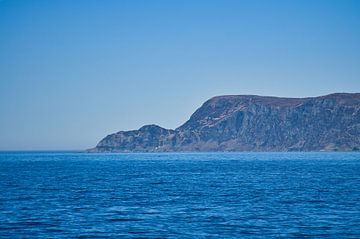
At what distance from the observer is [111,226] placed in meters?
40.1

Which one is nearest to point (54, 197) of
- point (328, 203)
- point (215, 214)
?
point (215, 214)

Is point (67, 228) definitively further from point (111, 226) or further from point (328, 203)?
point (328, 203)

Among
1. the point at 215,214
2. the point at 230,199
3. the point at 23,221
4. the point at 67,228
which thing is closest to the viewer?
the point at 67,228

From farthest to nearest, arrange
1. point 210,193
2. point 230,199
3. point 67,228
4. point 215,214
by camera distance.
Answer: point 210,193, point 230,199, point 215,214, point 67,228

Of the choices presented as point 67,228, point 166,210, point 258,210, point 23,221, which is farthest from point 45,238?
point 258,210

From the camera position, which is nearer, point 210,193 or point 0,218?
point 0,218

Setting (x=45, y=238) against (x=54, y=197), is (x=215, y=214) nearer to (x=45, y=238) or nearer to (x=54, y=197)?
(x=45, y=238)

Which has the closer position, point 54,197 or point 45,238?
point 45,238

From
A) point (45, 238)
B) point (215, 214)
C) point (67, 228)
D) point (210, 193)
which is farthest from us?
point (210, 193)

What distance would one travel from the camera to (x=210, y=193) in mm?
64688

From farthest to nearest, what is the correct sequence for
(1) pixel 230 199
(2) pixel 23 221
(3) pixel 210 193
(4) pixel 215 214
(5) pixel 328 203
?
(3) pixel 210 193 < (1) pixel 230 199 < (5) pixel 328 203 < (4) pixel 215 214 < (2) pixel 23 221

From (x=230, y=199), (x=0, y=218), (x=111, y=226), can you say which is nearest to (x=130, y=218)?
(x=111, y=226)

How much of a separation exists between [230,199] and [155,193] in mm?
10670

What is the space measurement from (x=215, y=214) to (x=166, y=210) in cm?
466
